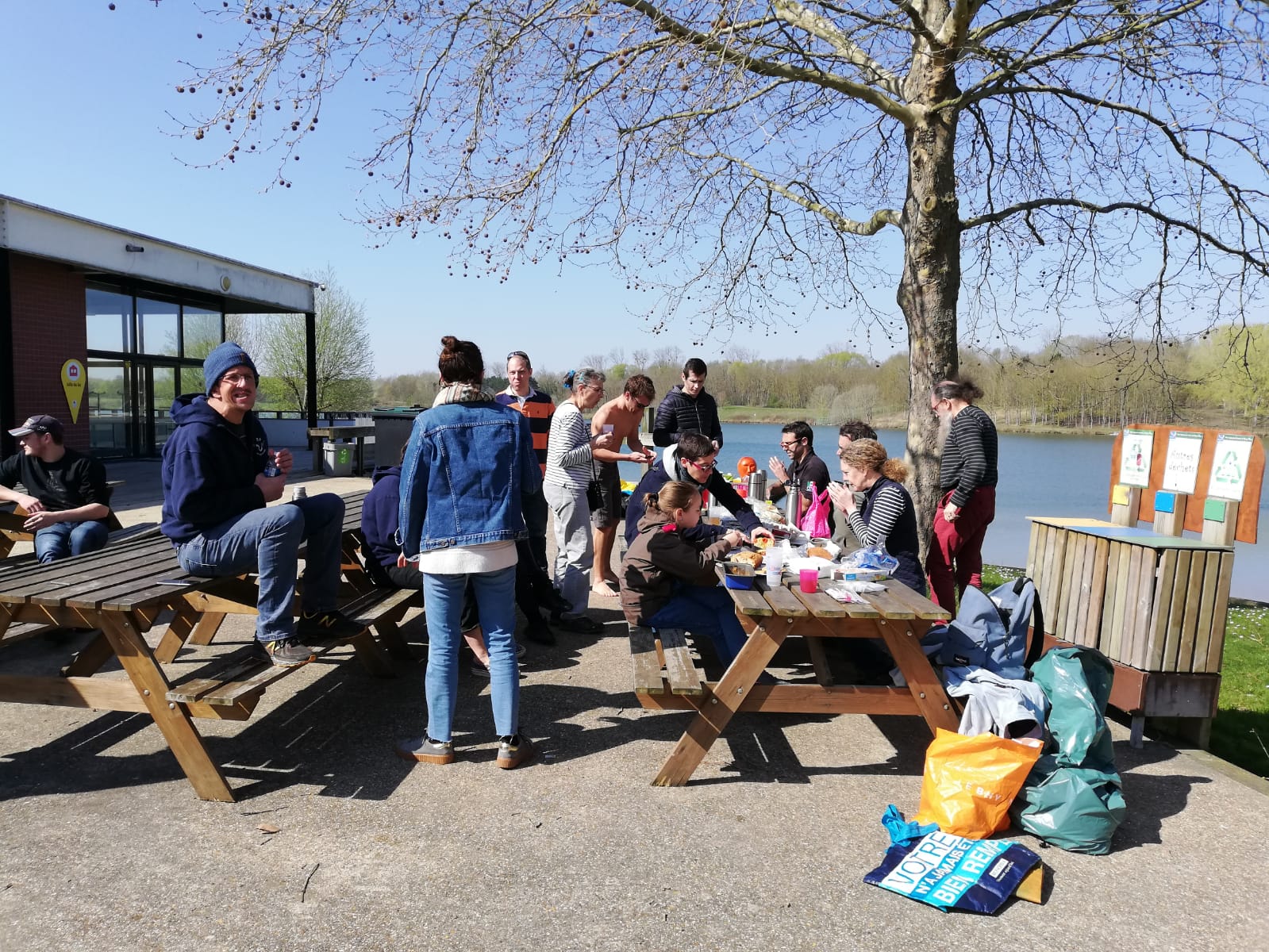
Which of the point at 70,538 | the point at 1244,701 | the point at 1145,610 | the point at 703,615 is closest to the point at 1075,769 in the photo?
the point at 1145,610

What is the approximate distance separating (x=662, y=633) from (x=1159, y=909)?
209cm

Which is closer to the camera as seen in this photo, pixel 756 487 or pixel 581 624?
pixel 581 624

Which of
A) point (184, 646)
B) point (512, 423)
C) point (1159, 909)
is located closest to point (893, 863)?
point (1159, 909)

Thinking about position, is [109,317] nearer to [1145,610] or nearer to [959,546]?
[959,546]

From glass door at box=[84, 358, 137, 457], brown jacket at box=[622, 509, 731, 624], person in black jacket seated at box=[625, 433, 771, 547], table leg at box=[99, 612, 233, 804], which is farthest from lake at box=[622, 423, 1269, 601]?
glass door at box=[84, 358, 137, 457]

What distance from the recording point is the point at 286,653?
3342 millimetres

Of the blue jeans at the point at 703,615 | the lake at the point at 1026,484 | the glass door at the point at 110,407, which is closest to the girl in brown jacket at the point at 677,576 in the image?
the blue jeans at the point at 703,615

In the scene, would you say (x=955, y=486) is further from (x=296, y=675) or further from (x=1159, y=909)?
(x=296, y=675)

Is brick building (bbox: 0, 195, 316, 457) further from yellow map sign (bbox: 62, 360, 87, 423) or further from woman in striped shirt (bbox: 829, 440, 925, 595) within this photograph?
woman in striped shirt (bbox: 829, 440, 925, 595)

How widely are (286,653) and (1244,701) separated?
583 centimetres

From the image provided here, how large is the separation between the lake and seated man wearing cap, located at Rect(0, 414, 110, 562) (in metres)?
7.38

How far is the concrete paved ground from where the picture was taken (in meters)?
2.41

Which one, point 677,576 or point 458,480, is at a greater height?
point 458,480

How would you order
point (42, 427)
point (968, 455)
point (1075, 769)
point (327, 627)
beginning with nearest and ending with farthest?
point (1075, 769) → point (327, 627) → point (42, 427) → point (968, 455)
